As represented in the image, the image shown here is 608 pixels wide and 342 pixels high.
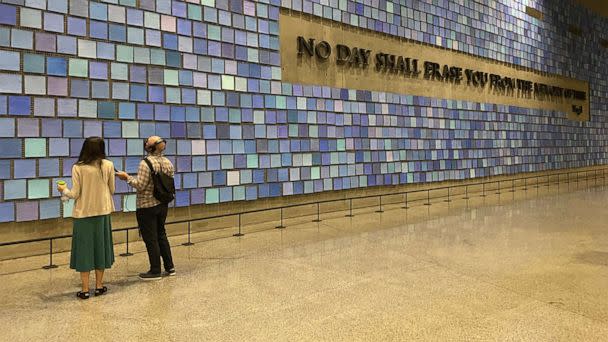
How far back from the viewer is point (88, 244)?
4.74 m

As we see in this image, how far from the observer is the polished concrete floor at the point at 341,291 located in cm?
391

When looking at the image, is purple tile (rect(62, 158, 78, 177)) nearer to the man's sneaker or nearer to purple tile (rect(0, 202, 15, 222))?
purple tile (rect(0, 202, 15, 222))

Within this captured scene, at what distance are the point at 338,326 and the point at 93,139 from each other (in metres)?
2.90

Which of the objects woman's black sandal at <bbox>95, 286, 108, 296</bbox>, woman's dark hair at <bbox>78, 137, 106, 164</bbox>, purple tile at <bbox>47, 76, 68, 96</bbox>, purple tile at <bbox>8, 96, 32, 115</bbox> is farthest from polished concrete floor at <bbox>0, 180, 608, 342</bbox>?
purple tile at <bbox>47, 76, 68, 96</bbox>

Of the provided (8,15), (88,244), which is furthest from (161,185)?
(8,15)

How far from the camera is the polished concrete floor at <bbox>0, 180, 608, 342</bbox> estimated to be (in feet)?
12.8

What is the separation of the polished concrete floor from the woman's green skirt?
36cm

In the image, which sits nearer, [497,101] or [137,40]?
[137,40]

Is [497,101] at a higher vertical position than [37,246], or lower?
higher

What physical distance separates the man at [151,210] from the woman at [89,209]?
0.58 metres

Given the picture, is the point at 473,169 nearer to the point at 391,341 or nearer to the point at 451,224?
the point at 451,224

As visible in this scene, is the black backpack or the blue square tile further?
the blue square tile

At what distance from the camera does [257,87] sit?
946 centimetres

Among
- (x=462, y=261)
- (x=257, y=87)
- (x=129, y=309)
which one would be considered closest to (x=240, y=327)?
(x=129, y=309)
